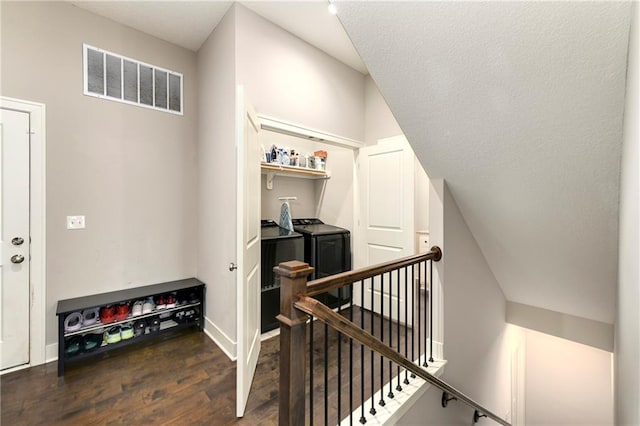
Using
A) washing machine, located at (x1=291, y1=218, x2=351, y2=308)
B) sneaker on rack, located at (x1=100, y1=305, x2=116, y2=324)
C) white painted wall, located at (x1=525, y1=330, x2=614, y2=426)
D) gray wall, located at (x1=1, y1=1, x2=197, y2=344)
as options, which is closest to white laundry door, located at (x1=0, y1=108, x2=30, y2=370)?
gray wall, located at (x1=1, y1=1, x2=197, y2=344)

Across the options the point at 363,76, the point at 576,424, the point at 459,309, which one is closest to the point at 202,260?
the point at 459,309

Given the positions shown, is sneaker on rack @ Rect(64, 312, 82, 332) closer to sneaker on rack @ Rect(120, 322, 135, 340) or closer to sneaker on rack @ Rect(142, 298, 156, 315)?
sneaker on rack @ Rect(120, 322, 135, 340)

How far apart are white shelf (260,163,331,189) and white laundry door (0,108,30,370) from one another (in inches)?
73.8

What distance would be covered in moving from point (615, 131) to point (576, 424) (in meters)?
4.27

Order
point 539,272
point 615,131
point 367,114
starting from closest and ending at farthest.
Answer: point 615,131 < point 539,272 < point 367,114

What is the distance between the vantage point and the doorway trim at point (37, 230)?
2.20m

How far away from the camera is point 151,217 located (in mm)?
2785

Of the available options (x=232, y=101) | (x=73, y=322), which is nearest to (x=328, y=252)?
(x=232, y=101)

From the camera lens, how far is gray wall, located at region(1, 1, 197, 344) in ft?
7.35

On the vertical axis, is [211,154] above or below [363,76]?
below

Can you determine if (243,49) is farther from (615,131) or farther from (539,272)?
(539,272)

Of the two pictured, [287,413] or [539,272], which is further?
[539,272]

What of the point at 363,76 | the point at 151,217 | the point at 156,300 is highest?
the point at 363,76

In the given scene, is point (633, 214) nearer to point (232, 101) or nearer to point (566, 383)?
point (232, 101)
